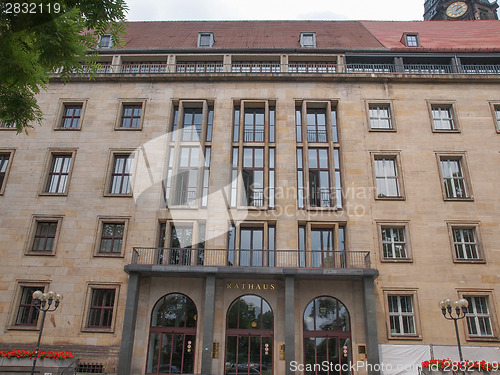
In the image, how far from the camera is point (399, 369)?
18031 millimetres

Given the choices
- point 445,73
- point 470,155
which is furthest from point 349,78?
point 470,155

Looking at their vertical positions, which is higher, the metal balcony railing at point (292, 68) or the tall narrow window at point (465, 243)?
the metal balcony railing at point (292, 68)

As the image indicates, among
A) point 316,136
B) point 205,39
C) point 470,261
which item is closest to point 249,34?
point 205,39

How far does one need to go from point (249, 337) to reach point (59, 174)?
1530 centimetres

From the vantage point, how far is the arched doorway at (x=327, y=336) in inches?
741

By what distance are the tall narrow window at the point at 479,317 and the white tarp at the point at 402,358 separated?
9.25 ft

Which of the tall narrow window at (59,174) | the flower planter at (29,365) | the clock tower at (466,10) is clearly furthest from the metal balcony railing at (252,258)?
the clock tower at (466,10)

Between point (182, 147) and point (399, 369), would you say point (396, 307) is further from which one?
point (182, 147)

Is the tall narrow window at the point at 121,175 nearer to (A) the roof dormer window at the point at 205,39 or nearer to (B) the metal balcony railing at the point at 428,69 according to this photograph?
(A) the roof dormer window at the point at 205,39

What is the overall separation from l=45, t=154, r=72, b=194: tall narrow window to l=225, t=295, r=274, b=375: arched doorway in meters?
12.8

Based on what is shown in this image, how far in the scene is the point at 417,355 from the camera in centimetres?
1828

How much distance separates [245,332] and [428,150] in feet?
50.7

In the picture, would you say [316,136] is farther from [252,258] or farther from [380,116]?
[252,258]

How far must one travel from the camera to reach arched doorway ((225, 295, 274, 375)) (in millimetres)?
18938
